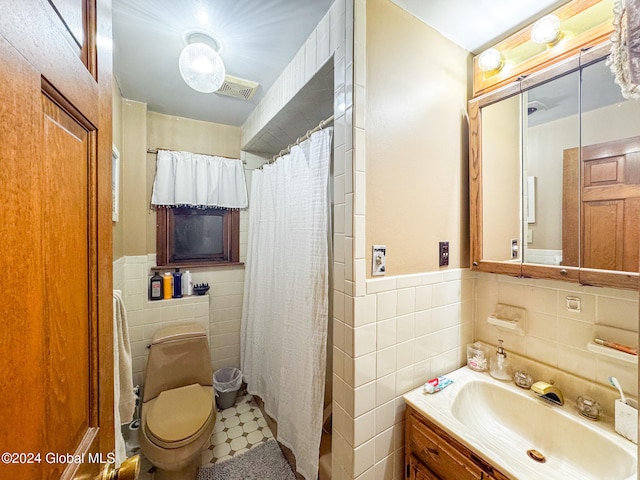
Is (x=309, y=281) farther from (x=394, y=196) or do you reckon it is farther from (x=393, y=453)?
(x=393, y=453)

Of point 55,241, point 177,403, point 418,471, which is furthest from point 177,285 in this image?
point 418,471

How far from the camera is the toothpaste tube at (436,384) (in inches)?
44.6

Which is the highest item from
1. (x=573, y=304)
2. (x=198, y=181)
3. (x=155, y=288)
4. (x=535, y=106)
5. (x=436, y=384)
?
(x=535, y=106)

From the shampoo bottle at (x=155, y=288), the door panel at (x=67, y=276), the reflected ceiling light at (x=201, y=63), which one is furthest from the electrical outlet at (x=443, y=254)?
the shampoo bottle at (x=155, y=288)

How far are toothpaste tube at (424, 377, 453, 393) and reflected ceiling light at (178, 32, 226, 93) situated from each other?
1.79 metres

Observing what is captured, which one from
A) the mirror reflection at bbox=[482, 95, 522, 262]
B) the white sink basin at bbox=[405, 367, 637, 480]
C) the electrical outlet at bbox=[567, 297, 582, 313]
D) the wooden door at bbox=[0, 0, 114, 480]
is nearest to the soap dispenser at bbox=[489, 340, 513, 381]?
the white sink basin at bbox=[405, 367, 637, 480]

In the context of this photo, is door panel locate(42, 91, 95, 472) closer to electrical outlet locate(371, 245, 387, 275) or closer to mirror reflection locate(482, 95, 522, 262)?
electrical outlet locate(371, 245, 387, 275)

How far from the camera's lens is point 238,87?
5.61 feet

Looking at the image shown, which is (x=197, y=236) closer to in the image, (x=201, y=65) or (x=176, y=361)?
(x=176, y=361)

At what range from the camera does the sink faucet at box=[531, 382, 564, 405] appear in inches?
41.4

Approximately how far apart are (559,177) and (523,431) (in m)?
1.09

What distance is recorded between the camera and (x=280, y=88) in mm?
1594

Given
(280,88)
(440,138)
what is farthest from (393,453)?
(280,88)

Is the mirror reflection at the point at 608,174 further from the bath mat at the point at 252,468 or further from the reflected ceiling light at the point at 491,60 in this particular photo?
the bath mat at the point at 252,468
